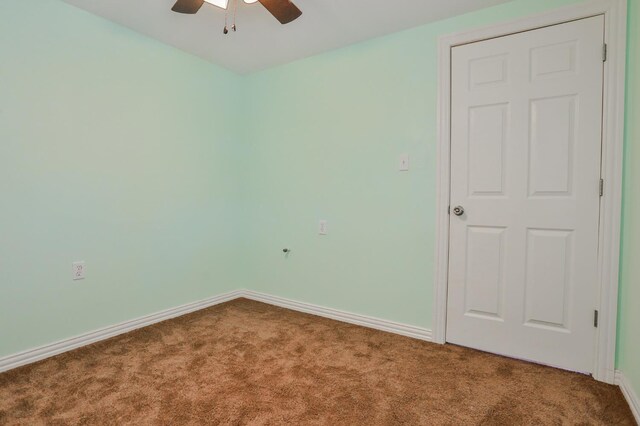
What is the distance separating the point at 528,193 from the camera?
1987 mm

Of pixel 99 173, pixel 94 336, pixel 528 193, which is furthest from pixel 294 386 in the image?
pixel 99 173

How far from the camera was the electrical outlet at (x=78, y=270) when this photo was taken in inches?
85.2

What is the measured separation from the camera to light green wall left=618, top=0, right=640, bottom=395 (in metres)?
1.58

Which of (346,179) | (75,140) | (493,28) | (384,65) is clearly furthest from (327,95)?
(75,140)

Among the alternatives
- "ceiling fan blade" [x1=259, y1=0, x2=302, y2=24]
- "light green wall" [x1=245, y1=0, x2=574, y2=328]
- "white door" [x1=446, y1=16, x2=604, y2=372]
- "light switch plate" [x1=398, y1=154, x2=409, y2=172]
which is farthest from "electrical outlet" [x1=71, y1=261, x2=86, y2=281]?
→ "white door" [x1=446, y1=16, x2=604, y2=372]

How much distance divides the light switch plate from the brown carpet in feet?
3.93

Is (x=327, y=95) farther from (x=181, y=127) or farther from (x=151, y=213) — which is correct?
(x=151, y=213)

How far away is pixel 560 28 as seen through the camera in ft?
6.15

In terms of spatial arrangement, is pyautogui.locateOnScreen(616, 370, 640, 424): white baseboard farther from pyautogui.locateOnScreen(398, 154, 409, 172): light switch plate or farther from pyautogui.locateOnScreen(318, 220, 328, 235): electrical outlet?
pyautogui.locateOnScreen(318, 220, 328, 235): electrical outlet

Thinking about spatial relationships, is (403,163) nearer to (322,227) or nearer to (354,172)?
(354,172)

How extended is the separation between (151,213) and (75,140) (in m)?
0.70

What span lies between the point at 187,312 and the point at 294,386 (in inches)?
58.3

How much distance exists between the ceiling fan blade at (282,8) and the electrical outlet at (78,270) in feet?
6.48

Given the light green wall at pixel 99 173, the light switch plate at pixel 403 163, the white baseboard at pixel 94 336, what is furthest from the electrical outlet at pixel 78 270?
the light switch plate at pixel 403 163
